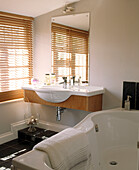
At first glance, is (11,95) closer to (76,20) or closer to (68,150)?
(76,20)

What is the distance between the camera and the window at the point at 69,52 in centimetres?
330

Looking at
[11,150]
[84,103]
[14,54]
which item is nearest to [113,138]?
[84,103]

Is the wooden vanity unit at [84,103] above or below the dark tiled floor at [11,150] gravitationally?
above

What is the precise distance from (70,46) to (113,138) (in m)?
1.54

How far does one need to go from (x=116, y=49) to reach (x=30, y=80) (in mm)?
1657

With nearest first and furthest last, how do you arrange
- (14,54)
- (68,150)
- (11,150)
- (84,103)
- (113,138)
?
(68,150) → (113,138) → (84,103) → (11,150) → (14,54)

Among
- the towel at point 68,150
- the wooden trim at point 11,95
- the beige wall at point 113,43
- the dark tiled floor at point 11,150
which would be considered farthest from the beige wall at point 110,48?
the towel at point 68,150

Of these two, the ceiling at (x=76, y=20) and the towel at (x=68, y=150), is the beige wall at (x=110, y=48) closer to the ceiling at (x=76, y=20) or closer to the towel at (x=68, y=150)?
the ceiling at (x=76, y=20)

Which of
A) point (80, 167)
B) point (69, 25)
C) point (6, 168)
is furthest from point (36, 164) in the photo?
point (69, 25)

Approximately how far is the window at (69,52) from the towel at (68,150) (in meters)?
1.59

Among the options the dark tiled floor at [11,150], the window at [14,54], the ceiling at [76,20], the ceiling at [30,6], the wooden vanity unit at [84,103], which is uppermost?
the ceiling at [30,6]

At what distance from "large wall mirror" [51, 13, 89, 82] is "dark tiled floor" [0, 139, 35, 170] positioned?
114 centimetres

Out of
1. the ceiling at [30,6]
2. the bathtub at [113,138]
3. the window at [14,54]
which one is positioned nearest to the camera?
the bathtub at [113,138]

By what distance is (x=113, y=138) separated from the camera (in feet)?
8.89
